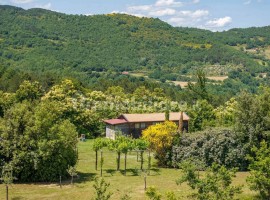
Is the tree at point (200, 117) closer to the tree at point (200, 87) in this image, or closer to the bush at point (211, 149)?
the tree at point (200, 87)

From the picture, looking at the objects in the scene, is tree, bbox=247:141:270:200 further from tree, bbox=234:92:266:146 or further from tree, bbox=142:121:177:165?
tree, bbox=142:121:177:165

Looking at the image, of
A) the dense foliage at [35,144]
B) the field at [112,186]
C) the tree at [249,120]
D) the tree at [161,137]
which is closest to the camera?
the field at [112,186]

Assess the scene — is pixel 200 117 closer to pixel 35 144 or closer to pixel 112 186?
pixel 112 186

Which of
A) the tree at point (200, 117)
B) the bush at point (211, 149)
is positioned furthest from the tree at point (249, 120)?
the tree at point (200, 117)

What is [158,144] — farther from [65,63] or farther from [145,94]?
[65,63]

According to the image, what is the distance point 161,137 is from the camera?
41000mm

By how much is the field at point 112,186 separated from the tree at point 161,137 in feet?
7.89

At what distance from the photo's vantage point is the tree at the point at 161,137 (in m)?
41.1

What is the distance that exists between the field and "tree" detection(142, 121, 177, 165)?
7.89 feet

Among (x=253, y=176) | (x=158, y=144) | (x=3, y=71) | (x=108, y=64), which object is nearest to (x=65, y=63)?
(x=108, y=64)

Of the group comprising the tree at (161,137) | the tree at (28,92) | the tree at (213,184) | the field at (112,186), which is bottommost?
the field at (112,186)

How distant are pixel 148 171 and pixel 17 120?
44.8 ft

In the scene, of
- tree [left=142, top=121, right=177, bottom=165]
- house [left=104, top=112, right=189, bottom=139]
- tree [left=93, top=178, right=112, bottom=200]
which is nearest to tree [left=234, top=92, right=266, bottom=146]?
tree [left=142, top=121, right=177, bottom=165]

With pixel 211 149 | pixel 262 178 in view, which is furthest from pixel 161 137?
pixel 262 178
